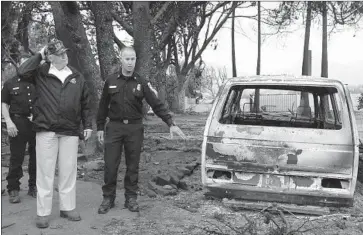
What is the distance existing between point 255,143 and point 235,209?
0.83 m

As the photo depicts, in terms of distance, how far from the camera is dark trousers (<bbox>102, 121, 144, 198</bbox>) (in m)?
5.07

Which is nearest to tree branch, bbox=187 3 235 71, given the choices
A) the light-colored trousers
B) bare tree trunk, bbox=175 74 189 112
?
bare tree trunk, bbox=175 74 189 112

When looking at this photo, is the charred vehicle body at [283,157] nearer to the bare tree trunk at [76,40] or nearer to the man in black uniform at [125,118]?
the man in black uniform at [125,118]

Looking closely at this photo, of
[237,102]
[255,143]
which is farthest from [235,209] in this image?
[237,102]

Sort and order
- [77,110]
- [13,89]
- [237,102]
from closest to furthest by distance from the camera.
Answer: [77,110] < [13,89] < [237,102]

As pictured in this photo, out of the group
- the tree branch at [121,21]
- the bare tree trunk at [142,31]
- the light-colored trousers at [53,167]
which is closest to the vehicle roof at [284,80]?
the light-colored trousers at [53,167]

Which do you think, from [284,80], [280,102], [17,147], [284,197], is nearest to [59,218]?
[17,147]

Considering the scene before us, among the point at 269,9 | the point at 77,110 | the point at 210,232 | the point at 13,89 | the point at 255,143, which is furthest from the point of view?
the point at 269,9

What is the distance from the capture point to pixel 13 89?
5582 mm

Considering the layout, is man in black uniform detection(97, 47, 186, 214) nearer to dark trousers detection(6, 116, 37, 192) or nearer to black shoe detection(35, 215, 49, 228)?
black shoe detection(35, 215, 49, 228)

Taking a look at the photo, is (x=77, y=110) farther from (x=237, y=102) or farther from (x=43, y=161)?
(x=237, y=102)

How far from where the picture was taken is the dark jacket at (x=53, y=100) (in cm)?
458

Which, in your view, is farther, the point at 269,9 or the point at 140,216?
the point at 269,9

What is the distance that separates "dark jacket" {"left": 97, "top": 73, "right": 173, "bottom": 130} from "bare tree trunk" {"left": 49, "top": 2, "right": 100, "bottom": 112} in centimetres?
404
